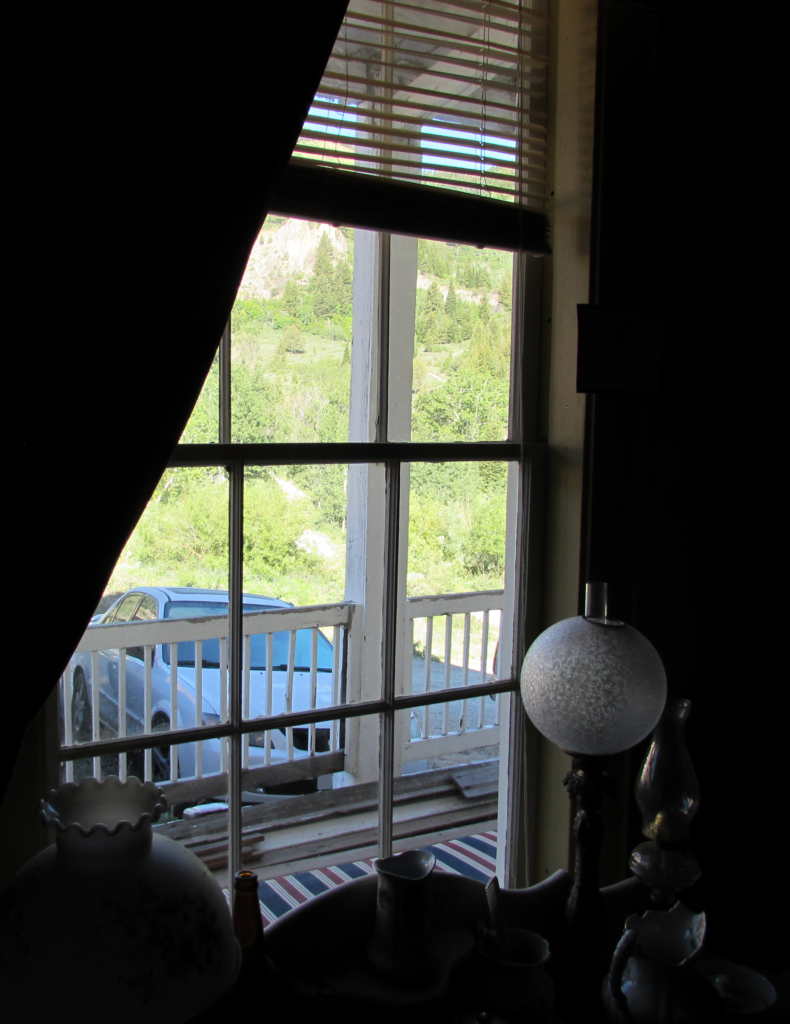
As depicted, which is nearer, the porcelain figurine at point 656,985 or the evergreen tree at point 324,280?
the porcelain figurine at point 656,985

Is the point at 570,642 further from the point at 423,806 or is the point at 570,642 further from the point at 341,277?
the point at 341,277

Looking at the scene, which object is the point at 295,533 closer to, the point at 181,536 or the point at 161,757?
the point at 181,536

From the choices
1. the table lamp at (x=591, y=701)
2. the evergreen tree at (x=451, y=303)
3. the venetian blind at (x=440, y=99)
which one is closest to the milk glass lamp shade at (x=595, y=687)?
the table lamp at (x=591, y=701)

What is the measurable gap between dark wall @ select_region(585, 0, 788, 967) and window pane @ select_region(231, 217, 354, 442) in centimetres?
48

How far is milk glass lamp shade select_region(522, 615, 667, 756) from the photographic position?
1.20 m

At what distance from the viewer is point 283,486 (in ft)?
4.43

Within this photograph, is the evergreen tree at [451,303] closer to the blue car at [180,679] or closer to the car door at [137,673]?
the blue car at [180,679]

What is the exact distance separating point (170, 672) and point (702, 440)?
1.13m

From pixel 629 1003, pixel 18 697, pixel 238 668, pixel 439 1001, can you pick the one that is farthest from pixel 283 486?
pixel 629 1003

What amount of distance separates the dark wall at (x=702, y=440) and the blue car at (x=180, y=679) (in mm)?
598

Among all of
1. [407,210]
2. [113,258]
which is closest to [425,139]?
A: [407,210]

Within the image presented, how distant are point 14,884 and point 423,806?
0.93 m

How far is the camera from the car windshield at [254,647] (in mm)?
1313

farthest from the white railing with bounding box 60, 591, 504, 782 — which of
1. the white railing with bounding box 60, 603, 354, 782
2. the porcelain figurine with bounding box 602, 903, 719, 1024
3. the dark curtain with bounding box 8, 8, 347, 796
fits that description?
the porcelain figurine with bounding box 602, 903, 719, 1024
